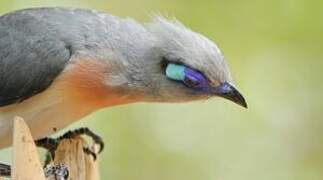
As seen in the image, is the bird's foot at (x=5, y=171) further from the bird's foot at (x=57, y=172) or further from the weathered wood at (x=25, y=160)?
the weathered wood at (x=25, y=160)

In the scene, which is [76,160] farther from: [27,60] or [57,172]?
[27,60]

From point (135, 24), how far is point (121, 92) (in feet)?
0.78

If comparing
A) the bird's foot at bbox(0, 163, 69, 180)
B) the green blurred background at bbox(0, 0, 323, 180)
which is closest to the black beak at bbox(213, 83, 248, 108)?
the bird's foot at bbox(0, 163, 69, 180)

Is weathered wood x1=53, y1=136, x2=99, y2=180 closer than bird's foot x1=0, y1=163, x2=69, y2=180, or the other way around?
bird's foot x1=0, y1=163, x2=69, y2=180

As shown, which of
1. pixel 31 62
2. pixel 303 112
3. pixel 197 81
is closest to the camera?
pixel 197 81

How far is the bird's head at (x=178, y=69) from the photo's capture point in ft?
10.6

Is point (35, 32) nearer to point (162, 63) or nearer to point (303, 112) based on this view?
point (162, 63)

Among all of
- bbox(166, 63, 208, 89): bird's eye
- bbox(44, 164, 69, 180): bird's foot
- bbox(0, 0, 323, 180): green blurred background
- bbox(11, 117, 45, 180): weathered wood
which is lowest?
bbox(11, 117, 45, 180): weathered wood

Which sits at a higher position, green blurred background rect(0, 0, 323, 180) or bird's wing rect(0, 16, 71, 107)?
green blurred background rect(0, 0, 323, 180)

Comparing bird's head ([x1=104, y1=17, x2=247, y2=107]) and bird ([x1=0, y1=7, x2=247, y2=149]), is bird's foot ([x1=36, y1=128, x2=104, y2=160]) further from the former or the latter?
bird's head ([x1=104, y1=17, x2=247, y2=107])

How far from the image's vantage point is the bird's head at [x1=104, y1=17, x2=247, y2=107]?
323cm

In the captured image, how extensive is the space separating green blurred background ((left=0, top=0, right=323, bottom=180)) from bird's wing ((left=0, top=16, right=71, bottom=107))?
1.24m

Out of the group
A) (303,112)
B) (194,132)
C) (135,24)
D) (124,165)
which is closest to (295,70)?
(303,112)

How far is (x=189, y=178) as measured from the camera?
16.0 feet
